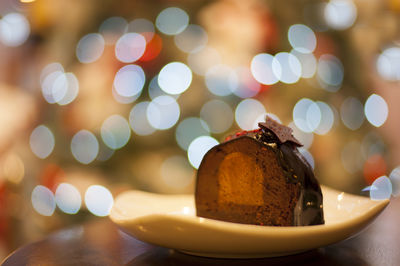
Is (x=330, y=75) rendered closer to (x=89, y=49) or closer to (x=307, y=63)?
(x=307, y=63)

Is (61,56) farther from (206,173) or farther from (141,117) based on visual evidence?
(206,173)

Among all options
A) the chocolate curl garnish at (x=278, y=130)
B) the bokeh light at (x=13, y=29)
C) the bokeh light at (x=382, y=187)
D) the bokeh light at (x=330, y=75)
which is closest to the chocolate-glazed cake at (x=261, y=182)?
the chocolate curl garnish at (x=278, y=130)

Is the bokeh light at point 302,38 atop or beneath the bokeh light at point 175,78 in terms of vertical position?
atop

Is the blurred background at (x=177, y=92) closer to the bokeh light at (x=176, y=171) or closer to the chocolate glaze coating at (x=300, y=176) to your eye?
the bokeh light at (x=176, y=171)

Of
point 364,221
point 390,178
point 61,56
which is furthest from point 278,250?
point 390,178

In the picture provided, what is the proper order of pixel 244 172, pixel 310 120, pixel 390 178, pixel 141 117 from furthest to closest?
1. pixel 390 178
2. pixel 310 120
3. pixel 141 117
4. pixel 244 172

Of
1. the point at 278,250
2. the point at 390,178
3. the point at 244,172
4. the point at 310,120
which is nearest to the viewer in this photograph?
the point at 278,250

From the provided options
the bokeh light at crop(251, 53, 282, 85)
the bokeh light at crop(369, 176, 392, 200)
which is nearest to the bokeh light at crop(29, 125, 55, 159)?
the bokeh light at crop(251, 53, 282, 85)

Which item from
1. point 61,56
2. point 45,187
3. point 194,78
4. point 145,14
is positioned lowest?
point 45,187
